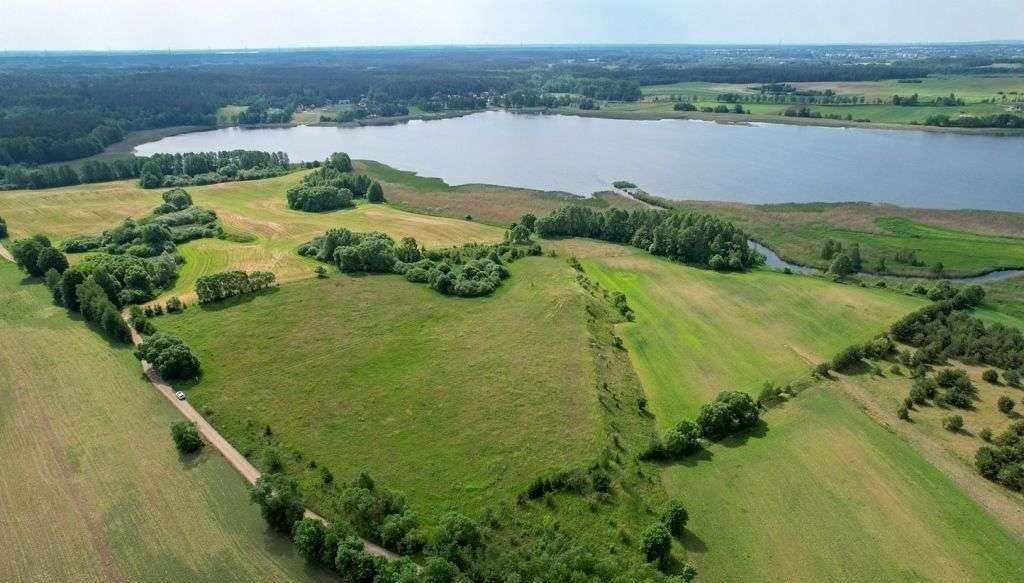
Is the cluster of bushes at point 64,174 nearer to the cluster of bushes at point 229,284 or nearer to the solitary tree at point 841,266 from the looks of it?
the cluster of bushes at point 229,284

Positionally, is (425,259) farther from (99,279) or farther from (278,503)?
(278,503)

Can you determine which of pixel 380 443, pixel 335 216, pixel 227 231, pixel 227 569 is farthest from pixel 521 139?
pixel 227 569

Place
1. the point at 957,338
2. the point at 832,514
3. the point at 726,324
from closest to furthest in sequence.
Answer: the point at 832,514 < the point at 957,338 < the point at 726,324

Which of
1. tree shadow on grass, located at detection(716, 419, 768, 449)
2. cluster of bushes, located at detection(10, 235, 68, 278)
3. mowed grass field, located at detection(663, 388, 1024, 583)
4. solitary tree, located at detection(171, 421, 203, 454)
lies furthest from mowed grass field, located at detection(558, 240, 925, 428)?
cluster of bushes, located at detection(10, 235, 68, 278)

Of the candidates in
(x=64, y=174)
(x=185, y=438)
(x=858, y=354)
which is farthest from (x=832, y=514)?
(x=64, y=174)

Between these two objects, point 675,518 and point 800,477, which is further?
point 800,477

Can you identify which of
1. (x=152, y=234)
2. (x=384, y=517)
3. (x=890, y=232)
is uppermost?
(x=890, y=232)
